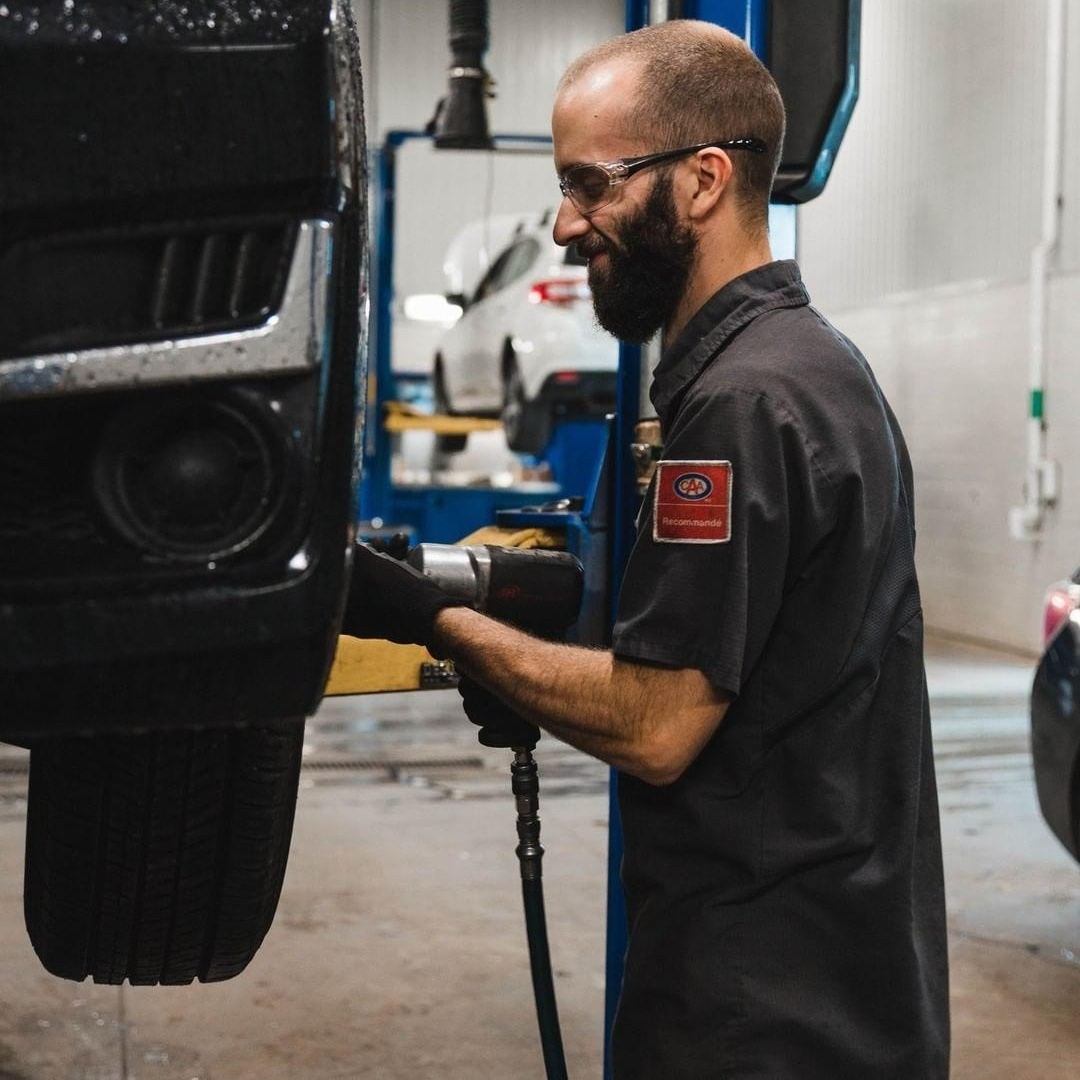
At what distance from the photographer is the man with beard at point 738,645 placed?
146cm

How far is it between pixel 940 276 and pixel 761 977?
10.2 metres

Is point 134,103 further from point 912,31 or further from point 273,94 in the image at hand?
point 912,31

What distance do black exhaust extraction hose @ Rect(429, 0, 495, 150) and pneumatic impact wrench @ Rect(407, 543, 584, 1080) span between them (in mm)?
5593

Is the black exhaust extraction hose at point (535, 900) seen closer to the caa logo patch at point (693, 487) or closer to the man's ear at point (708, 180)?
the caa logo patch at point (693, 487)

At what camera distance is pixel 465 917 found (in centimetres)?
407

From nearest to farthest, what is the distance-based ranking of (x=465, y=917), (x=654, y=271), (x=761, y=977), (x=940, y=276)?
(x=761, y=977)
(x=654, y=271)
(x=465, y=917)
(x=940, y=276)

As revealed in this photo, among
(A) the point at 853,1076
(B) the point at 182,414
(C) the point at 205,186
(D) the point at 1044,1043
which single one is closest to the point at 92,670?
(B) the point at 182,414

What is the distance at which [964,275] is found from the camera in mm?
10680

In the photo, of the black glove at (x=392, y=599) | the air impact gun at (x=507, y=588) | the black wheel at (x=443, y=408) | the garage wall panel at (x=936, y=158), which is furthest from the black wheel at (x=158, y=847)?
the black wheel at (x=443, y=408)

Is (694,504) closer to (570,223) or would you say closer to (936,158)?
(570,223)

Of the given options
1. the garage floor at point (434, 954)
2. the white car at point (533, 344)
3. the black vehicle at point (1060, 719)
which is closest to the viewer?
the garage floor at point (434, 954)

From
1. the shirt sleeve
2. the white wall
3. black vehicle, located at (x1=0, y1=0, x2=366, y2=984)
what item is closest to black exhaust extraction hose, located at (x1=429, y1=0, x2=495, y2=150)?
the white wall

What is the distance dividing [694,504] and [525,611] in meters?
0.42

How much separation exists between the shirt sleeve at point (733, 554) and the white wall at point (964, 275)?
27.6ft
